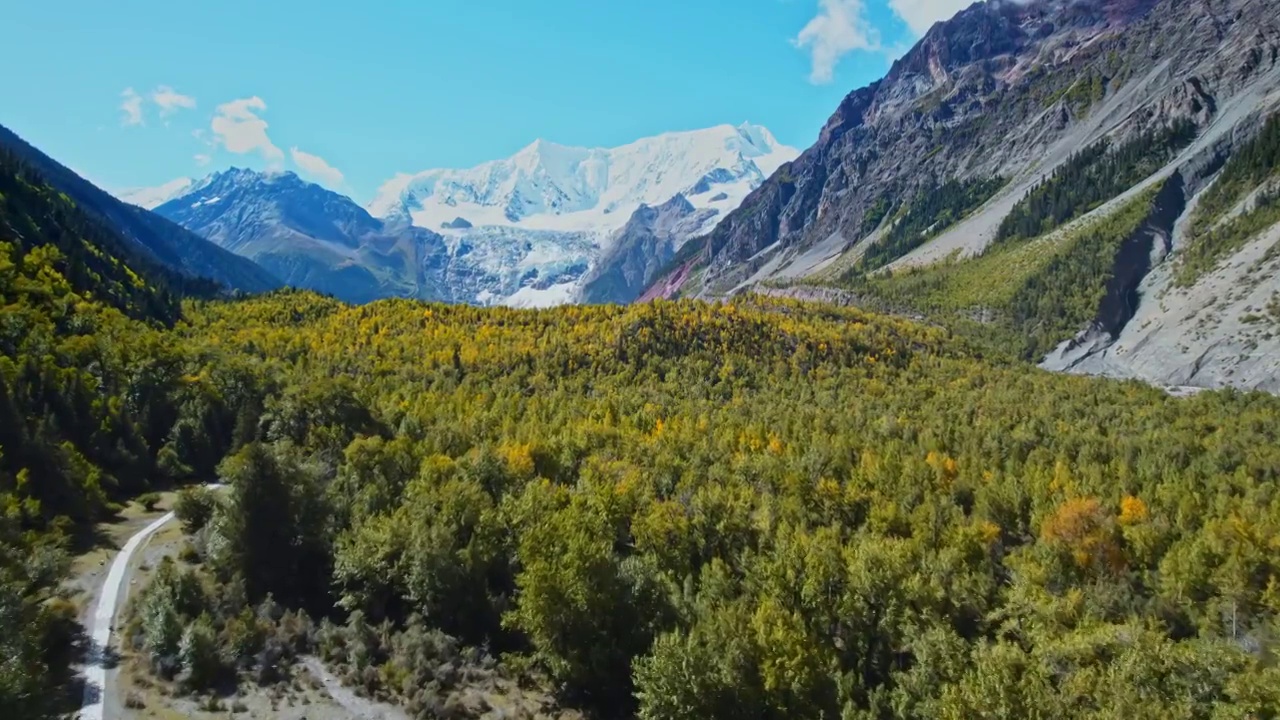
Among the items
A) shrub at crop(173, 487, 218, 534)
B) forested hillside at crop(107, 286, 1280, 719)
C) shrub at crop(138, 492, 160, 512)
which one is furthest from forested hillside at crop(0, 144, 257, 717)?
forested hillside at crop(107, 286, 1280, 719)

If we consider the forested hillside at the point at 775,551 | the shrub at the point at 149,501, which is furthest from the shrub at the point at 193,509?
the shrub at the point at 149,501

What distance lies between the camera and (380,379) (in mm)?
114062

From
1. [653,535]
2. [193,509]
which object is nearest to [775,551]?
[653,535]

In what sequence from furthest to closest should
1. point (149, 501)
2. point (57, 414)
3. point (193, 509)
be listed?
point (57, 414)
point (149, 501)
point (193, 509)

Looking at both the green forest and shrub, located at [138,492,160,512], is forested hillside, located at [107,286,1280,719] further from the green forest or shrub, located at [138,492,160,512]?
shrub, located at [138,492,160,512]

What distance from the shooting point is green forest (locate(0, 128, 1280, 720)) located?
137 ft

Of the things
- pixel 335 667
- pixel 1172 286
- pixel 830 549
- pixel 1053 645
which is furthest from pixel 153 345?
pixel 1172 286

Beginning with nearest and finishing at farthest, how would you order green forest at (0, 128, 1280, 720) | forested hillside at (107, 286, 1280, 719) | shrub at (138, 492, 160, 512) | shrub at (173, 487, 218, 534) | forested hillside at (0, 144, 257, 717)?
forested hillside at (0, 144, 257, 717)
green forest at (0, 128, 1280, 720)
forested hillside at (107, 286, 1280, 719)
shrub at (173, 487, 218, 534)
shrub at (138, 492, 160, 512)

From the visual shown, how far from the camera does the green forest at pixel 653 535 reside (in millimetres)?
41781

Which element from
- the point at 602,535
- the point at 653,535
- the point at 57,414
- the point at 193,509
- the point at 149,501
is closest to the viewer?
the point at 602,535

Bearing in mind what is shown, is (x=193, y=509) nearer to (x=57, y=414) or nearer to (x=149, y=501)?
(x=149, y=501)

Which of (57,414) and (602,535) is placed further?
(57,414)

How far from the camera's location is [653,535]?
59969 mm

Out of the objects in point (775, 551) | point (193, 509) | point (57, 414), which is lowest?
point (775, 551)
